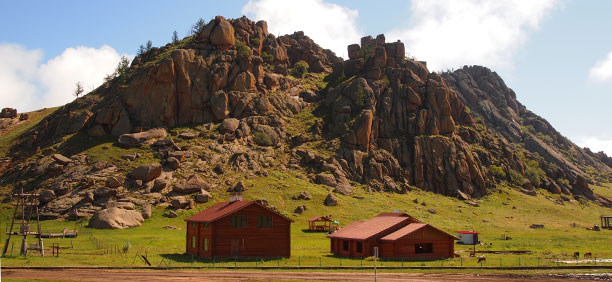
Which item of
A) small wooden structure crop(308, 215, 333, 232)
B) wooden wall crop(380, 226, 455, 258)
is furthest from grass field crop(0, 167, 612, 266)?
wooden wall crop(380, 226, 455, 258)

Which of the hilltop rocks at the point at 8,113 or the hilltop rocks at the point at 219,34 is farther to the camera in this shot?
the hilltop rocks at the point at 8,113

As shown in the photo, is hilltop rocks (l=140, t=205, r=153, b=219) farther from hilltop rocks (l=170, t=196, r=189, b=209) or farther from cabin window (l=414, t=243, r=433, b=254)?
cabin window (l=414, t=243, r=433, b=254)

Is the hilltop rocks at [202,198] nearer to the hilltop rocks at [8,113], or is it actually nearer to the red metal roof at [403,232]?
the red metal roof at [403,232]

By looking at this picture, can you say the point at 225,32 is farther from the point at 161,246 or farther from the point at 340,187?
the point at 161,246

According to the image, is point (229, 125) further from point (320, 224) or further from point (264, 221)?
point (264, 221)

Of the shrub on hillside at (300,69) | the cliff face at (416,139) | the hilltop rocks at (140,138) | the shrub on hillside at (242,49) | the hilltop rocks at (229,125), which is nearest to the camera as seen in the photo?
the hilltop rocks at (140,138)

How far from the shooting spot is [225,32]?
499 feet

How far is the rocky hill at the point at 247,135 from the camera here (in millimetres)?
111312

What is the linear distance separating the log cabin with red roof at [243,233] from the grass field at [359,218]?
8.60ft

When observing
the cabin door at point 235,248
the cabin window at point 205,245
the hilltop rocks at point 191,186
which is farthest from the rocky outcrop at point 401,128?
the cabin window at point 205,245

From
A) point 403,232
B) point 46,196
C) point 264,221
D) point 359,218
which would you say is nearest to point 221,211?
point 264,221

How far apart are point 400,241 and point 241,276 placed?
918 inches

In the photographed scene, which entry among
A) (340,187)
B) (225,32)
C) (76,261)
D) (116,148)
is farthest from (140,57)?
(76,261)

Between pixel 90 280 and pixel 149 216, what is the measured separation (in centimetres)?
5741
